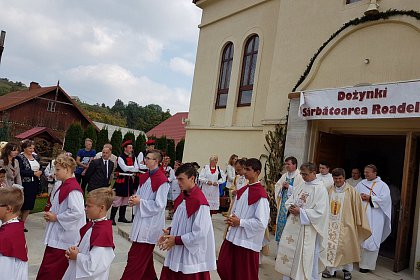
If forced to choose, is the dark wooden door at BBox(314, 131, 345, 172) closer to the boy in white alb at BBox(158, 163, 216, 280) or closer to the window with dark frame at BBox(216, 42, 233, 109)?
the window with dark frame at BBox(216, 42, 233, 109)

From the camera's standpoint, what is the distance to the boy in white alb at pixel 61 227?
3.80 meters

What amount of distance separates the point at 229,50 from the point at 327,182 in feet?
24.3

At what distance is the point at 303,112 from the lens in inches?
331

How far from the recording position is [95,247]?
9.52 ft

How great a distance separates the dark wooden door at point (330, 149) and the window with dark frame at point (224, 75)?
4.60m

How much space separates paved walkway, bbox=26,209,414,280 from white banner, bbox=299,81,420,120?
3047mm

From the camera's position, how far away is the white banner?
6.49m

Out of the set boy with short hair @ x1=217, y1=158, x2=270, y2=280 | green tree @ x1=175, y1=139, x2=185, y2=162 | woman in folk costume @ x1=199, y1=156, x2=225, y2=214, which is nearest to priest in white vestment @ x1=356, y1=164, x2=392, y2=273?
boy with short hair @ x1=217, y1=158, x2=270, y2=280

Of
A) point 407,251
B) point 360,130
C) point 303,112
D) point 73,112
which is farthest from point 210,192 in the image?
point 73,112

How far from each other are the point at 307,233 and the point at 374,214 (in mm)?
2571

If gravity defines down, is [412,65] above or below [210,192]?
above

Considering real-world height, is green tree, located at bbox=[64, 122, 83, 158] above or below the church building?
below

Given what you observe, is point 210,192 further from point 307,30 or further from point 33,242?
point 307,30

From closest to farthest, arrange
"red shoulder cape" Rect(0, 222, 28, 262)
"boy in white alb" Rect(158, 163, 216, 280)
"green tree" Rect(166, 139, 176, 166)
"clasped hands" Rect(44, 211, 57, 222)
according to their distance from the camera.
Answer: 1. "red shoulder cape" Rect(0, 222, 28, 262)
2. "boy in white alb" Rect(158, 163, 216, 280)
3. "clasped hands" Rect(44, 211, 57, 222)
4. "green tree" Rect(166, 139, 176, 166)
